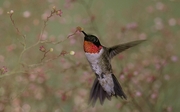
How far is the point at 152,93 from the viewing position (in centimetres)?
238

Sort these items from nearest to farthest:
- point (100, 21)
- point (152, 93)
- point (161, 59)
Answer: point (152, 93)
point (161, 59)
point (100, 21)

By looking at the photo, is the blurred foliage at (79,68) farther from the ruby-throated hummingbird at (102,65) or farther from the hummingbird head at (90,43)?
the hummingbird head at (90,43)

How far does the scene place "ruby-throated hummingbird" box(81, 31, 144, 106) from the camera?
168 cm

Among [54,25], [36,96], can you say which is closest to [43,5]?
[36,96]

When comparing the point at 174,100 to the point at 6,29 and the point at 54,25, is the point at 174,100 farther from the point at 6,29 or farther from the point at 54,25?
the point at 54,25

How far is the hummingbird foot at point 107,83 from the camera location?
1.94 meters

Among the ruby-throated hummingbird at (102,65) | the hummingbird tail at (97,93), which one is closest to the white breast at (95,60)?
the ruby-throated hummingbird at (102,65)

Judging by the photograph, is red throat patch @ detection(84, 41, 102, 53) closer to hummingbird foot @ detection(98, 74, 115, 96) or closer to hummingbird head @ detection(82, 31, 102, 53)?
hummingbird head @ detection(82, 31, 102, 53)

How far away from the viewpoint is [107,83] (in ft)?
6.43

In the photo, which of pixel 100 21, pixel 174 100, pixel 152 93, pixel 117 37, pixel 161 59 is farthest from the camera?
pixel 100 21

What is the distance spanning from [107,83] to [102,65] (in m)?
0.14

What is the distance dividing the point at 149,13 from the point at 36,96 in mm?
1523

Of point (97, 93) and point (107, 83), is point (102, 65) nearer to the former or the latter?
point (107, 83)

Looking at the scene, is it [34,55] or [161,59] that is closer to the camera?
[161,59]
